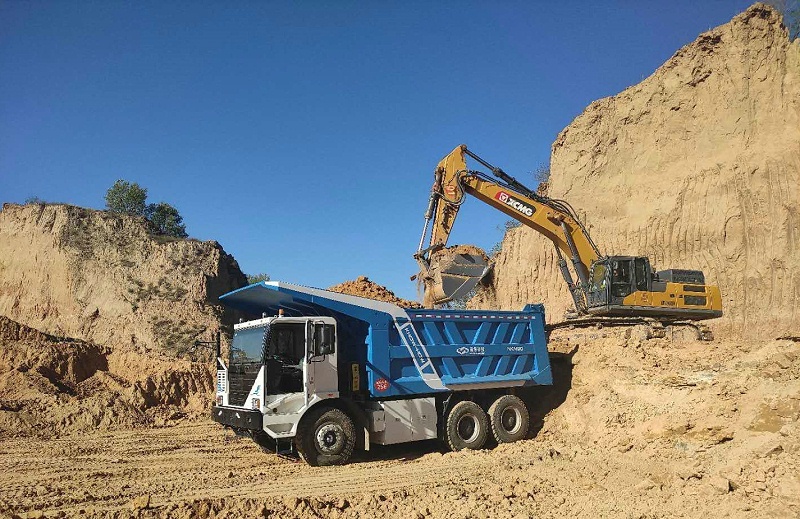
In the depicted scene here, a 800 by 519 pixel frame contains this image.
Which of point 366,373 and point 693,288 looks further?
point 693,288

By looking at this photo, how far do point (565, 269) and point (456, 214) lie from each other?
3792mm

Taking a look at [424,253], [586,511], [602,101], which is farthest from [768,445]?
[602,101]

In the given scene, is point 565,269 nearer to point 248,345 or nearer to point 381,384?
point 381,384

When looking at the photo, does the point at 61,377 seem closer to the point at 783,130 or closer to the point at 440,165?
the point at 440,165

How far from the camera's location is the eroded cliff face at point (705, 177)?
17594mm

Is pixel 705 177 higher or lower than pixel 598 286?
higher

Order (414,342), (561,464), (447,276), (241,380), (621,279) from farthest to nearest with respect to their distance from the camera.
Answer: (447,276) → (621,279) → (414,342) → (241,380) → (561,464)

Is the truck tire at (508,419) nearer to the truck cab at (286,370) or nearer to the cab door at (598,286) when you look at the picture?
the truck cab at (286,370)

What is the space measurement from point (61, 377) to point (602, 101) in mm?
22623

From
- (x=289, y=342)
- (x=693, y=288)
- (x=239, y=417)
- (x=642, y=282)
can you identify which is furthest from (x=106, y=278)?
(x=693, y=288)

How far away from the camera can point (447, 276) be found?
14609 mm

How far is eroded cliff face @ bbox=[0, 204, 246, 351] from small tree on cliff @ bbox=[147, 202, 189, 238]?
9.53 meters

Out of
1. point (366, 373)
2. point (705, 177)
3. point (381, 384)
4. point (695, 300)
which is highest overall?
point (705, 177)

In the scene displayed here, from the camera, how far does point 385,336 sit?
368 inches
